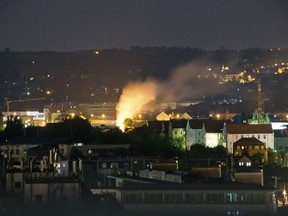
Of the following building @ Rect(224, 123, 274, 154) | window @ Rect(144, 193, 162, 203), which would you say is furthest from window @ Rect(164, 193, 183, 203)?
building @ Rect(224, 123, 274, 154)

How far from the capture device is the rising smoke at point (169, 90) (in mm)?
78012

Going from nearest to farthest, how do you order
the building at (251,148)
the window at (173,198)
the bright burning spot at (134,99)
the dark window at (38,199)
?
the dark window at (38,199) → the window at (173,198) → the building at (251,148) → the bright burning spot at (134,99)

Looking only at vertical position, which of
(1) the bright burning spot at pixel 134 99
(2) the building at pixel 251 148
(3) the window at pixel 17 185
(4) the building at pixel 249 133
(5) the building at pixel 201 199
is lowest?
(5) the building at pixel 201 199

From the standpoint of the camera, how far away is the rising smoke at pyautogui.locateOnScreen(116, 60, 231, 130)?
78012 millimetres

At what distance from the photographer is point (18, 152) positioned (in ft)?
132

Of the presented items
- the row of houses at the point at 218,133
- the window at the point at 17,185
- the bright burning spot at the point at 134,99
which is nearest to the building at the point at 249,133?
the row of houses at the point at 218,133

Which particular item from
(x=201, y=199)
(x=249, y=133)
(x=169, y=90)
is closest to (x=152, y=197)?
(x=201, y=199)

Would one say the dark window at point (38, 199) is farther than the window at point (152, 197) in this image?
No

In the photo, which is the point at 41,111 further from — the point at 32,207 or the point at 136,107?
the point at 32,207

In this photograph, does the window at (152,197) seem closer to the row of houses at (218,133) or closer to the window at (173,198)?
the window at (173,198)

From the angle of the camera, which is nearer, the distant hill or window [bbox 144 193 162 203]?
window [bbox 144 193 162 203]

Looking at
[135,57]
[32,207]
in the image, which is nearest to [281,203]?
[32,207]

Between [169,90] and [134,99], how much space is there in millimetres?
15213

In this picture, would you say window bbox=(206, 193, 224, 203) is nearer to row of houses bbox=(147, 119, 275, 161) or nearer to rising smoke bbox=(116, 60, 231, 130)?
row of houses bbox=(147, 119, 275, 161)
